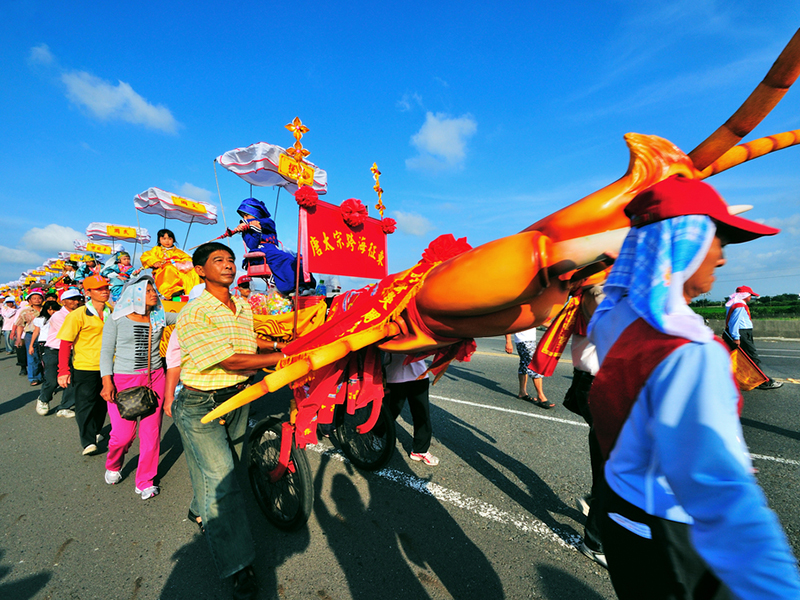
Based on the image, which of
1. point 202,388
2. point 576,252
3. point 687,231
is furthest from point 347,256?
point 687,231

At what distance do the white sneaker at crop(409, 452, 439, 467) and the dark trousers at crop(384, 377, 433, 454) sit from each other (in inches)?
1.4

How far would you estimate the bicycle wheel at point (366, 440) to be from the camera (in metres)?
3.29

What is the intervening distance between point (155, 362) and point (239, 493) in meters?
2.03

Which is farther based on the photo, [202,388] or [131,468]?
[131,468]

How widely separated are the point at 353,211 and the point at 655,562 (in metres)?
2.06

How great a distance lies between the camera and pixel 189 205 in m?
7.79

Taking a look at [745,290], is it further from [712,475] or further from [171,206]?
[171,206]

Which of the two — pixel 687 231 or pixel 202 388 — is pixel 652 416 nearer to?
pixel 687 231

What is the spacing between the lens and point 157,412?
10.7ft

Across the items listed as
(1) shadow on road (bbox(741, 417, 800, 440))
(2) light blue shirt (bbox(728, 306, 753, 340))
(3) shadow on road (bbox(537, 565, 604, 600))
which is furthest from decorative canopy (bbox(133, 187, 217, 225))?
(2) light blue shirt (bbox(728, 306, 753, 340))

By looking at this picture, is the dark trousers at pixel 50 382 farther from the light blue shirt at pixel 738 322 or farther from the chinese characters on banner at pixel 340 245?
the light blue shirt at pixel 738 322

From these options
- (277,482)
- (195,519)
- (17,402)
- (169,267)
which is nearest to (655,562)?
(277,482)

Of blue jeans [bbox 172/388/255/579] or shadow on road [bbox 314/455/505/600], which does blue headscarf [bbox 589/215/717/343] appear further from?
blue jeans [bbox 172/388/255/579]

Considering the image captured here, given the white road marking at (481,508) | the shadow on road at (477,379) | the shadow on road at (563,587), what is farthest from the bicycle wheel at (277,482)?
the shadow on road at (477,379)
